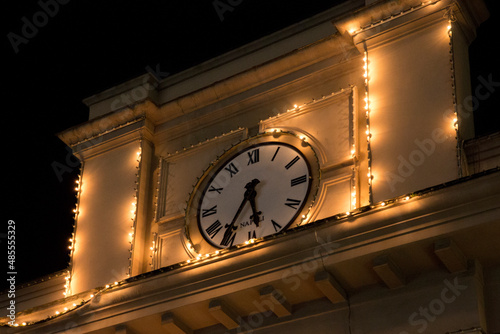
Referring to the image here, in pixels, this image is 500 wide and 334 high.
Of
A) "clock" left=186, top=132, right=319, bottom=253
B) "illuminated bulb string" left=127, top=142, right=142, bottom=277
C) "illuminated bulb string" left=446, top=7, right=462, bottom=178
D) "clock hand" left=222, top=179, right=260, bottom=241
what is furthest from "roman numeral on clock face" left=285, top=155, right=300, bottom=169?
"illuminated bulb string" left=127, top=142, right=142, bottom=277

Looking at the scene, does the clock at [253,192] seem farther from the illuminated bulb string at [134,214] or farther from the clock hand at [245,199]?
the illuminated bulb string at [134,214]

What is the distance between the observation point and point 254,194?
39.9ft

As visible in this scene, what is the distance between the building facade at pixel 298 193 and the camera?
32.5 ft

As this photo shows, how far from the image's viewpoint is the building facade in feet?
→ 32.5

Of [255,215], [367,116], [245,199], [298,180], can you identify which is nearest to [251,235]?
[255,215]

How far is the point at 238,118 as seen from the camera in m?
13.2

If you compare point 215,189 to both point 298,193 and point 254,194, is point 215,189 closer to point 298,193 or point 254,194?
point 254,194

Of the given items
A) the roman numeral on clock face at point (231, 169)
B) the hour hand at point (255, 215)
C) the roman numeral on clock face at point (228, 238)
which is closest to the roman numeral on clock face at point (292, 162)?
the hour hand at point (255, 215)

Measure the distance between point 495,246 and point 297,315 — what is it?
228cm

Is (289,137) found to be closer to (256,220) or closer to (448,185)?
(256,220)

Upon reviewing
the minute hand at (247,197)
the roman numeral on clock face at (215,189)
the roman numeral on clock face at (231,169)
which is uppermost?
the roman numeral on clock face at (231,169)

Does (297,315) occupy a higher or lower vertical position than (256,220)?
lower

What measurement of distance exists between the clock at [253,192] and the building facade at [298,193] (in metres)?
0.02

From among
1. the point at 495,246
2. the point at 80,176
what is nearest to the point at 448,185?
the point at 495,246
